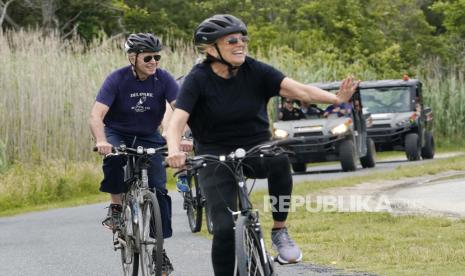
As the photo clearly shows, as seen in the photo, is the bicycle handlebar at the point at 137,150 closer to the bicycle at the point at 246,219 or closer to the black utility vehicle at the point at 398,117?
the bicycle at the point at 246,219

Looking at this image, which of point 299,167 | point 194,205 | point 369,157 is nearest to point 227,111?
point 194,205

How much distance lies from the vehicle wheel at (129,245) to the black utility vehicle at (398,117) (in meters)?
20.4

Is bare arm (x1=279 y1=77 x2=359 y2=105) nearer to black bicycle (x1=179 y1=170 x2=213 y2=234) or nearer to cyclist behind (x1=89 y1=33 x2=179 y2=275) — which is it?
cyclist behind (x1=89 y1=33 x2=179 y2=275)

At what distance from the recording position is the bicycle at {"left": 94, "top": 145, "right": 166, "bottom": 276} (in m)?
8.86

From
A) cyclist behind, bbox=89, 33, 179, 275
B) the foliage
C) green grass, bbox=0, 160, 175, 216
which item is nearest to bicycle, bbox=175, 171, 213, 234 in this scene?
cyclist behind, bbox=89, 33, 179, 275

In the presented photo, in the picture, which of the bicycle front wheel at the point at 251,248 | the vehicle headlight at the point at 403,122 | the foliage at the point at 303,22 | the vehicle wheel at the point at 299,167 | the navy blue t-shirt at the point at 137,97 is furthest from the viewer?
the foliage at the point at 303,22

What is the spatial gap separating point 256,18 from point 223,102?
44618 millimetres

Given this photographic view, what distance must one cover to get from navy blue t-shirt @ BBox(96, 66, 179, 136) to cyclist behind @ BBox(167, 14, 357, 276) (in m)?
2.41

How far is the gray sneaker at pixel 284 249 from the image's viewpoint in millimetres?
7414

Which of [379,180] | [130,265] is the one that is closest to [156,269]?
[130,265]

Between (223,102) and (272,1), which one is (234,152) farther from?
(272,1)

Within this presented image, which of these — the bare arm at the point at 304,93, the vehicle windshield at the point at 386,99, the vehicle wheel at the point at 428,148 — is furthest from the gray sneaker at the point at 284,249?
the vehicle wheel at the point at 428,148

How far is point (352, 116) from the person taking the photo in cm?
2608

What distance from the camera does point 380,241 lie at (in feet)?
39.7
